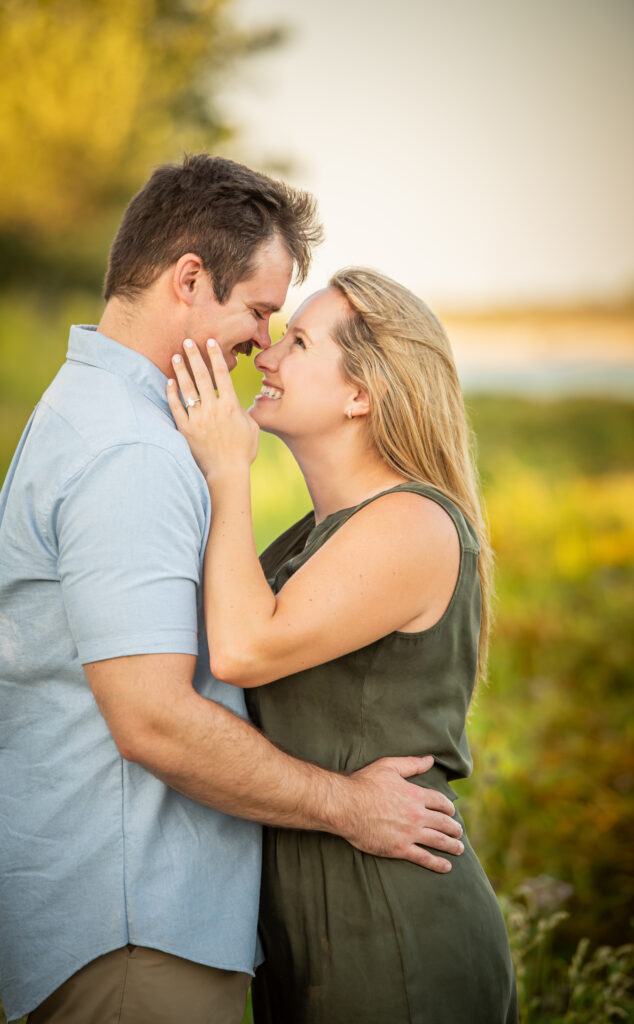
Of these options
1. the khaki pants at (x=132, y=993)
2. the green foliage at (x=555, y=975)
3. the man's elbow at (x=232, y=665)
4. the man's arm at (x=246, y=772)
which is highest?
the man's elbow at (x=232, y=665)

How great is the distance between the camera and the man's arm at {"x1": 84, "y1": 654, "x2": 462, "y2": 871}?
1.53 meters

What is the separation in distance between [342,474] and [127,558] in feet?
2.61

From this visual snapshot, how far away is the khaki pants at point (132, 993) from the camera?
162cm

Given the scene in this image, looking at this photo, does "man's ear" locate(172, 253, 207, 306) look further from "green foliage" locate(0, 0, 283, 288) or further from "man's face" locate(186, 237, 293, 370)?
"green foliage" locate(0, 0, 283, 288)

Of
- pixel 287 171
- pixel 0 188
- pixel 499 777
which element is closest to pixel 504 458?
pixel 287 171

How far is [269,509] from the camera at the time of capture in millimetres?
6102

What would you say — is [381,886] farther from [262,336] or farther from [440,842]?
[262,336]

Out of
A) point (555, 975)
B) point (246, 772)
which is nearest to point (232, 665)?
point (246, 772)

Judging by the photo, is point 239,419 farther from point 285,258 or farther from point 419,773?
point 419,773

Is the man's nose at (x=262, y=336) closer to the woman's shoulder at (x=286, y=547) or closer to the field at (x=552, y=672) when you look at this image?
the woman's shoulder at (x=286, y=547)

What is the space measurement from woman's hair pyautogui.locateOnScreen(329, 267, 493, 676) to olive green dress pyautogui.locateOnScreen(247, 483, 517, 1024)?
0.16 metres

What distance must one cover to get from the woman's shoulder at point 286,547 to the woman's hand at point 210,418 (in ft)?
1.63

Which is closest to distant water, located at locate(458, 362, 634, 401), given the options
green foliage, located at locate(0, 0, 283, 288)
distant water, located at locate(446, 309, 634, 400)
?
distant water, located at locate(446, 309, 634, 400)

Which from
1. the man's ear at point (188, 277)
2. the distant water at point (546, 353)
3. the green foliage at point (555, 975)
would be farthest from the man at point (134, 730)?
the distant water at point (546, 353)
